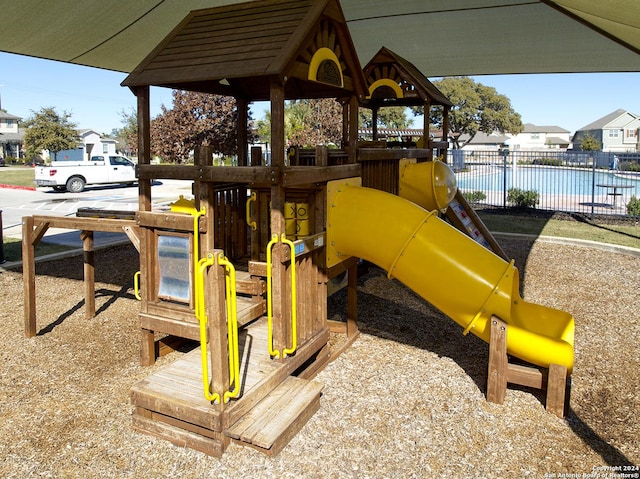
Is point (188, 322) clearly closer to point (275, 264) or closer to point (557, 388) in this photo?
point (275, 264)

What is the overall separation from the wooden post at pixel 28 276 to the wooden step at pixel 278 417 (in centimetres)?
346

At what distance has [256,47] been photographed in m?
4.69

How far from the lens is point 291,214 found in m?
5.70

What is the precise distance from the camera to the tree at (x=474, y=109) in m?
63.8

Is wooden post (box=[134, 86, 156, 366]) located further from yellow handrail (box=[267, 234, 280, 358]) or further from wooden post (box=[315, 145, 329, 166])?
wooden post (box=[315, 145, 329, 166])

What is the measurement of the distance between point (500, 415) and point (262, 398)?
204 cm

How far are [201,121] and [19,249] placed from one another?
16.1m

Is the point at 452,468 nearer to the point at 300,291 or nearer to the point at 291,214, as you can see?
the point at 300,291

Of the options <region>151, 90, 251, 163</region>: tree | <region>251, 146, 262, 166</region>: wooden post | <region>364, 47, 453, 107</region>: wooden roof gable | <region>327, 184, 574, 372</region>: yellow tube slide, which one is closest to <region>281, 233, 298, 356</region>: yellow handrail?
<region>327, 184, 574, 372</region>: yellow tube slide

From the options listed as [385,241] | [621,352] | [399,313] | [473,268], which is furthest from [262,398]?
[621,352]

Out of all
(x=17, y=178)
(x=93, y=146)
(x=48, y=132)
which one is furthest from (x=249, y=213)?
(x=93, y=146)

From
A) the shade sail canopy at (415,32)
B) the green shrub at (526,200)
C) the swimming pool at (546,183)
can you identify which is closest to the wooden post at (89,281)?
the shade sail canopy at (415,32)

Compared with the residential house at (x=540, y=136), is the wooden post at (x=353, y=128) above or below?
below

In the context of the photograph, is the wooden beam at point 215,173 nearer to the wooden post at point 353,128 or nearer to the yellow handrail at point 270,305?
the yellow handrail at point 270,305
